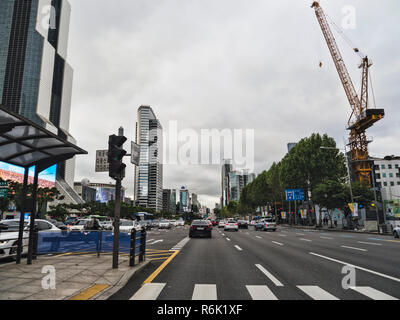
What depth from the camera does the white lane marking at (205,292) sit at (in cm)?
517

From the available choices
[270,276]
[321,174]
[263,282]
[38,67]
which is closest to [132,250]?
[263,282]

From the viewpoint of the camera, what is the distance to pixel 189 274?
7.52 meters

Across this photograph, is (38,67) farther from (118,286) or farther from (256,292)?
(256,292)

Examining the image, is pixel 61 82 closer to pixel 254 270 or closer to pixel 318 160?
pixel 318 160

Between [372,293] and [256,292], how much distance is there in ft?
7.58

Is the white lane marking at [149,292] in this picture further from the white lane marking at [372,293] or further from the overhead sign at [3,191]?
the overhead sign at [3,191]

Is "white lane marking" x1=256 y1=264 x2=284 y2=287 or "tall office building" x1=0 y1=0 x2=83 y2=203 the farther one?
"tall office building" x1=0 y1=0 x2=83 y2=203

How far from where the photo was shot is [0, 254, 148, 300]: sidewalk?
5.02 metres

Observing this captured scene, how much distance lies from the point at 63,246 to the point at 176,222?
5688 centimetres

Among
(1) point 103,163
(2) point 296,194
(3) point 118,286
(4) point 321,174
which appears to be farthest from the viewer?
(2) point 296,194

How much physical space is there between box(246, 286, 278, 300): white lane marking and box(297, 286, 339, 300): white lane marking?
0.74 m

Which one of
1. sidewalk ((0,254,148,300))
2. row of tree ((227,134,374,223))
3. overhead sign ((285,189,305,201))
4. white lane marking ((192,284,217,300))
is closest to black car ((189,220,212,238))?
sidewalk ((0,254,148,300))

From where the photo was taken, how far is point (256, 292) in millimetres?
5527

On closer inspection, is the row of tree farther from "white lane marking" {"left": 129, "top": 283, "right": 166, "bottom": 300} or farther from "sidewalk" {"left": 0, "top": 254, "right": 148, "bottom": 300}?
"white lane marking" {"left": 129, "top": 283, "right": 166, "bottom": 300}
